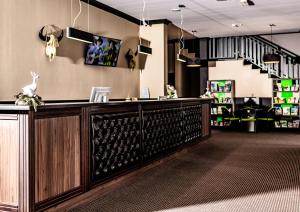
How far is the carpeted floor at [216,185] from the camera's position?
441cm

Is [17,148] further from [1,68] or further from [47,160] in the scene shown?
[1,68]

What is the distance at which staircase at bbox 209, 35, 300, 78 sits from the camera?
44.9ft

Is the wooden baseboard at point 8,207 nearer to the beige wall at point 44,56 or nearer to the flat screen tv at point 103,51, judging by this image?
the beige wall at point 44,56

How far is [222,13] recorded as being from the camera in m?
10.3

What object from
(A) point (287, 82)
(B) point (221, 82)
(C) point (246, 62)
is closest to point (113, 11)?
(B) point (221, 82)

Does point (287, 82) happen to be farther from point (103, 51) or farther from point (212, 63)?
point (103, 51)

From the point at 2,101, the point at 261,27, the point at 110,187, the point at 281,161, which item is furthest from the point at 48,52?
the point at 261,27

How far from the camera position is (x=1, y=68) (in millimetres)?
6418

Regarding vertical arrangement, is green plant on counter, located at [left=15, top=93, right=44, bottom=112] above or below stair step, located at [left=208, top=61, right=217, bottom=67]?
below

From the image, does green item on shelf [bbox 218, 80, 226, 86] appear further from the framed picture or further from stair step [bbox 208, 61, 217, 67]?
the framed picture

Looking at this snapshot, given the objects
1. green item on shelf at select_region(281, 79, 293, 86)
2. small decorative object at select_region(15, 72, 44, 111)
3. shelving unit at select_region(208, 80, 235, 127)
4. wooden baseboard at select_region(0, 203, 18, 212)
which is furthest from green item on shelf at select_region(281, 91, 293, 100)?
wooden baseboard at select_region(0, 203, 18, 212)

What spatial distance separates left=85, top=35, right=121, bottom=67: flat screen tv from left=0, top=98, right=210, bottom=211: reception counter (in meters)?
2.80

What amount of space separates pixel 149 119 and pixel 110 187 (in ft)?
5.32

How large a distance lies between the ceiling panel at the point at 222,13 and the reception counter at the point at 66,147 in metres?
3.83
